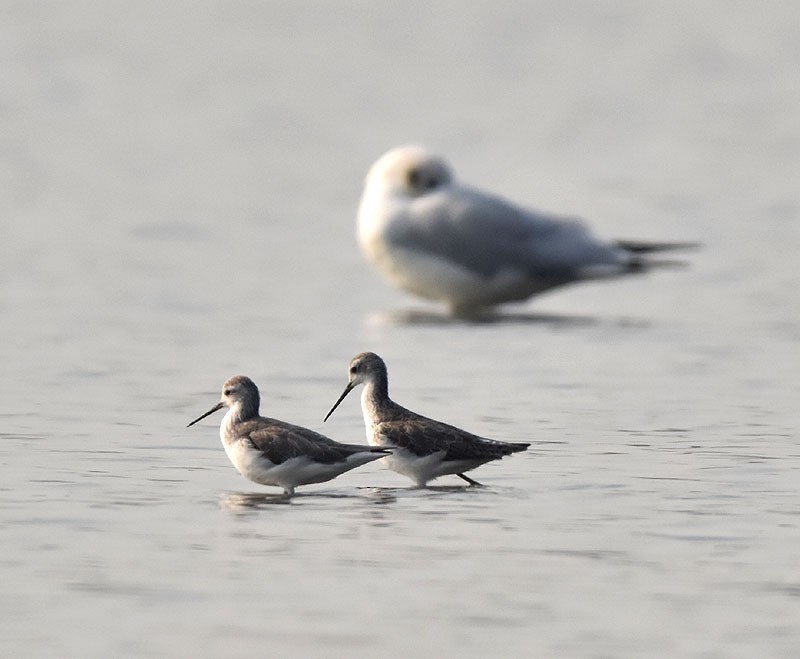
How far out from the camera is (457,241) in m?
21.2

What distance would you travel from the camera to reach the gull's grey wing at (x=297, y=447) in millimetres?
11062

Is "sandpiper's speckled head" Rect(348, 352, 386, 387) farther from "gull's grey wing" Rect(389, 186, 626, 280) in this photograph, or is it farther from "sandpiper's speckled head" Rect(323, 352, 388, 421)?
"gull's grey wing" Rect(389, 186, 626, 280)

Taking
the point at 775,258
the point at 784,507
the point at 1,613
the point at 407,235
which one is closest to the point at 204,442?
the point at 784,507

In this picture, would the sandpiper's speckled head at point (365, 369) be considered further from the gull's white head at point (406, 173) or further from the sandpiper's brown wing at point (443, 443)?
the gull's white head at point (406, 173)

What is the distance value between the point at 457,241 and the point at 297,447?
1023 cm

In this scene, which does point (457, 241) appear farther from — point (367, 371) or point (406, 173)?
point (367, 371)

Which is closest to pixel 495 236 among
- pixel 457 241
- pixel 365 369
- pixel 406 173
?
pixel 457 241

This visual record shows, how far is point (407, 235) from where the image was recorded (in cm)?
2092

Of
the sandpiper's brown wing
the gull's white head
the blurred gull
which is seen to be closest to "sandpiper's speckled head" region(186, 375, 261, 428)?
the sandpiper's brown wing

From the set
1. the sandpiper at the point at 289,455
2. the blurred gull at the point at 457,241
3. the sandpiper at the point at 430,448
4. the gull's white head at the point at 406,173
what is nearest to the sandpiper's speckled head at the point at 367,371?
the sandpiper at the point at 430,448

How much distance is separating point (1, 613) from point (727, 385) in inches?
334

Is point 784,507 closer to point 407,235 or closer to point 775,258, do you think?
point 407,235

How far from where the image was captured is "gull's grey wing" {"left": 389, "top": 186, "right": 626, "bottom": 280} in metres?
21.0

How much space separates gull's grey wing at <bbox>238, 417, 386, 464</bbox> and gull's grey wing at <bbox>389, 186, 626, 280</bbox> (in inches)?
381
